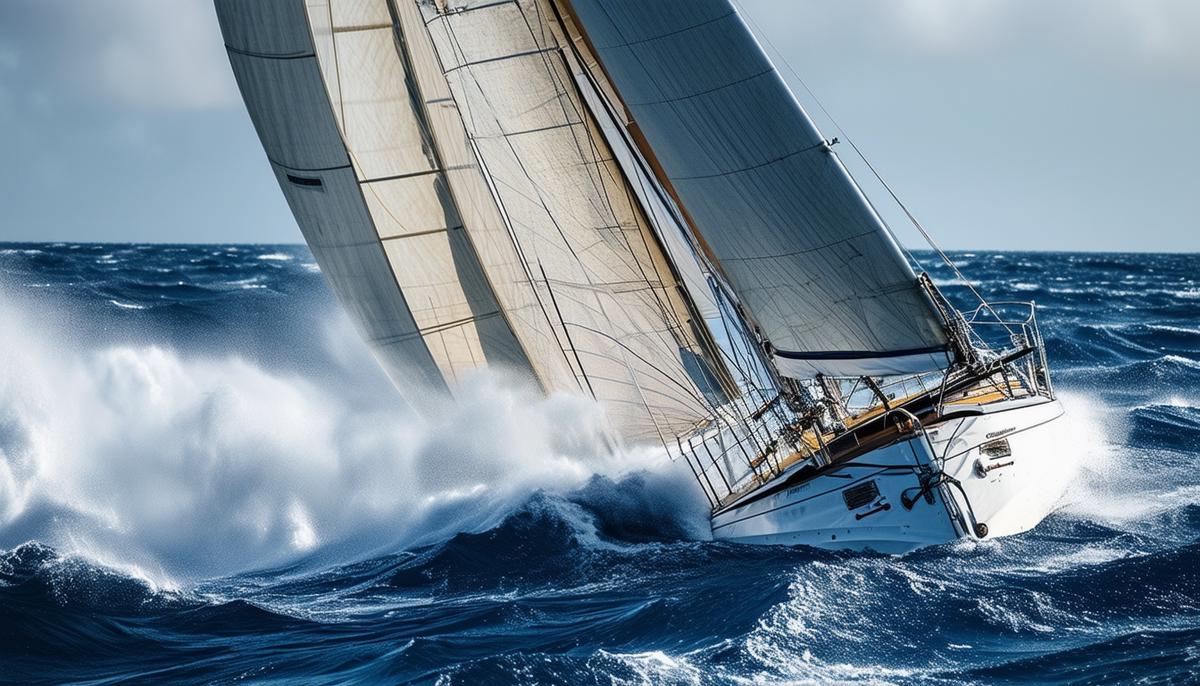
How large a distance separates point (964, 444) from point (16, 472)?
30.1 feet

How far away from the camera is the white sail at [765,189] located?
930cm

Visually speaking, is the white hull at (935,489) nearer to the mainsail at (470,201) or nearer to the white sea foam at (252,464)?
the white sea foam at (252,464)

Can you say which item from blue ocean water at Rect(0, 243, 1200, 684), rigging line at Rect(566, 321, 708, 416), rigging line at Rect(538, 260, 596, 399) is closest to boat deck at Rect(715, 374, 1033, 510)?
blue ocean water at Rect(0, 243, 1200, 684)

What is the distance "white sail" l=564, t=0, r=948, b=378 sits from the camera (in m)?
9.30

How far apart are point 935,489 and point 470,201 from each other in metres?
5.93

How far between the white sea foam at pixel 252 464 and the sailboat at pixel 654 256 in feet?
1.97

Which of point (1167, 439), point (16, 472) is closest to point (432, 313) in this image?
point (16, 472)

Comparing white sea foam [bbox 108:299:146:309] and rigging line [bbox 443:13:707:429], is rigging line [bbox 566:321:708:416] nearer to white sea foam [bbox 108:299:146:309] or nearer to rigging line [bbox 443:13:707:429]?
rigging line [bbox 443:13:707:429]

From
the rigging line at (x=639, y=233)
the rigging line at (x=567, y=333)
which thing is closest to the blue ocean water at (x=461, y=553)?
the rigging line at (x=567, y=333)

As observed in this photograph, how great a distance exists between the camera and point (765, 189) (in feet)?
31.7

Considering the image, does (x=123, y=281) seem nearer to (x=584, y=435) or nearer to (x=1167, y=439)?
(x=584, y=435)

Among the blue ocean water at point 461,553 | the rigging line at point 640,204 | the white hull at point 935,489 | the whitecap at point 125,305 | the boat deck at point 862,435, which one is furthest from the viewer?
the whitecap at point 125,305

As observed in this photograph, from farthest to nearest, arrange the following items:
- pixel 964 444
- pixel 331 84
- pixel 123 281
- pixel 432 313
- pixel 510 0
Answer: pixel 123 281 → pixel 432 313 → pixel 331 84 → pixel 510 0 → pixel 964 444

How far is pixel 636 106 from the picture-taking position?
10.4 metres
